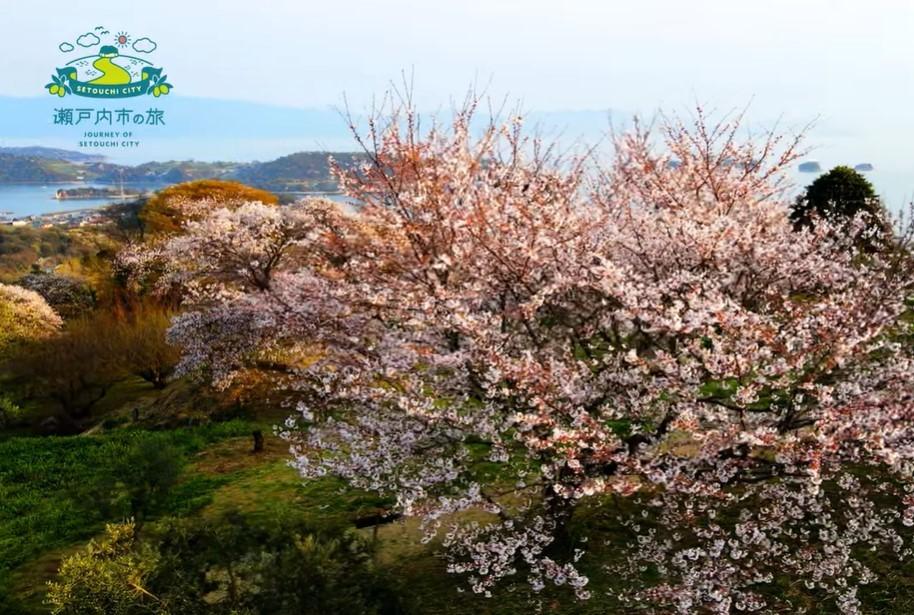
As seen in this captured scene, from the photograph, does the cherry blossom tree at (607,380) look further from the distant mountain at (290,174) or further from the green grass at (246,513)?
the distant mountain at (290,174)

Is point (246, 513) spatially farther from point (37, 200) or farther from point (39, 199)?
point (39, 199)

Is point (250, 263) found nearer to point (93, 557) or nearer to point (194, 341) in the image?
point (194, 341)

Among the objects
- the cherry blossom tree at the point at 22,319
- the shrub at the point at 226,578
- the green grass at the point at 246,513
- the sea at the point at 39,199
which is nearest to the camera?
the shrub at the point at 226,578

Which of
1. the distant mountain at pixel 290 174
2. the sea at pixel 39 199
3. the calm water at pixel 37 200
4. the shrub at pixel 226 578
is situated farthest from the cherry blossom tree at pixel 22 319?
the calm water at pixel 37 200

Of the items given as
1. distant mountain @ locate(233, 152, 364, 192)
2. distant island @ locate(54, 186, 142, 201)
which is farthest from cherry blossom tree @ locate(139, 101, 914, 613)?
distant island @ locate(54, 186, 142, 201)

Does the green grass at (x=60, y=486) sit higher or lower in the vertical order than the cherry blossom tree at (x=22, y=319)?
lower

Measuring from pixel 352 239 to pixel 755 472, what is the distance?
8.31 m

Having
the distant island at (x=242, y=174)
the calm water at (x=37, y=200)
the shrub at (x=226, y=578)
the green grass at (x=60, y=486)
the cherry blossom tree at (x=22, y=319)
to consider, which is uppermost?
the distant island at (x=242, y=174)

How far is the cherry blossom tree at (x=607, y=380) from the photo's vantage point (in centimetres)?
675

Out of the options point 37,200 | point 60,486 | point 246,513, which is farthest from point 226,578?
point 37,200

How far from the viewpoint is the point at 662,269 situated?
9.33 metres

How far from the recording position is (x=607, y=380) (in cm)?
743

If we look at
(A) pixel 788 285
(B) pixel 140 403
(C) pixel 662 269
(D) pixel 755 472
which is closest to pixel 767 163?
(A) pixel 788 285

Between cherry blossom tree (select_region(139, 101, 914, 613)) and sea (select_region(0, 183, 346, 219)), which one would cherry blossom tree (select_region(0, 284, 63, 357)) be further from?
sea (select_region(0, 183, 346, 219))
